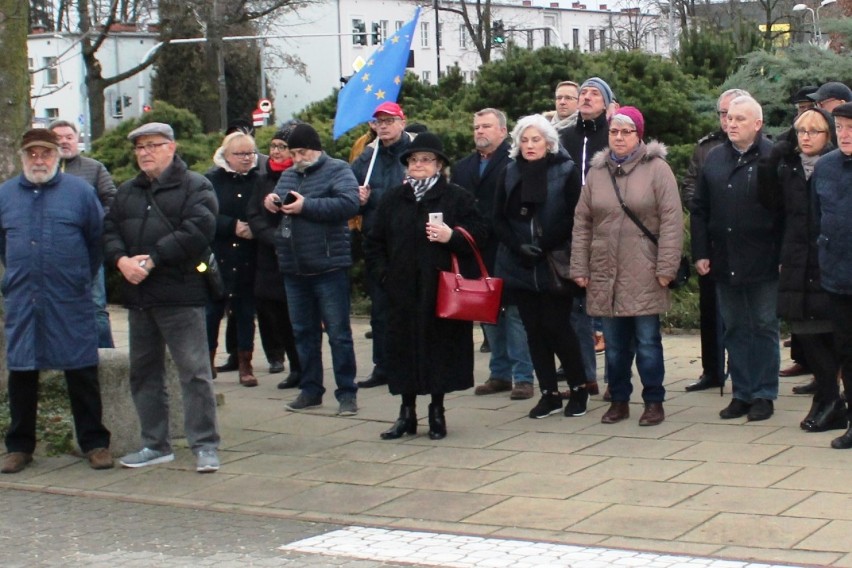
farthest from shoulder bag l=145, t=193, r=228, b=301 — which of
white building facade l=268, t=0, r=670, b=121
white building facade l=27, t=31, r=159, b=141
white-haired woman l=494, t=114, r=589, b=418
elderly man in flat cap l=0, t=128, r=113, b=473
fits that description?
white building facade l=268, t=0, r=670, b=121

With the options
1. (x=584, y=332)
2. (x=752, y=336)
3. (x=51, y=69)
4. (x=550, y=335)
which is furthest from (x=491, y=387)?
(x=51, y=69)

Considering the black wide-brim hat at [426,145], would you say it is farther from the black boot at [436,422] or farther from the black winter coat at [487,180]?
the black boot at [436,422]

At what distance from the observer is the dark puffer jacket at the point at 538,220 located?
9062 mm

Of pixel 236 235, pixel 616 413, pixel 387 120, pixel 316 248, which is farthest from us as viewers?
pixel 236 235

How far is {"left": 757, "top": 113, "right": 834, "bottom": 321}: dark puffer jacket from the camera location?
27.1ft

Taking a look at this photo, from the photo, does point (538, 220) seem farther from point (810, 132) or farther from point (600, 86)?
point (810, 132)

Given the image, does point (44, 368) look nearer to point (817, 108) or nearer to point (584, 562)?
point (584, 562)

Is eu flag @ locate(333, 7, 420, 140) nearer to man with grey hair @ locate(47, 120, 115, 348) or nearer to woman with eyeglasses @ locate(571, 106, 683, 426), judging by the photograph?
man with grey hair @ locate(47, 120, 115, 348)

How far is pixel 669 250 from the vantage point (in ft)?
28.1

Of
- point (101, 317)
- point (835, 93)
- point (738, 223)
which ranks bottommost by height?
point (101, 317)

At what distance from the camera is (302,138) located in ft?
31.3

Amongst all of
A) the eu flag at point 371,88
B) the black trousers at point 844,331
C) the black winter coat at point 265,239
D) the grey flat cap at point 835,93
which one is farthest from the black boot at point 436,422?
the eu flag at point 371,88

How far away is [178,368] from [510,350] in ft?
8.63

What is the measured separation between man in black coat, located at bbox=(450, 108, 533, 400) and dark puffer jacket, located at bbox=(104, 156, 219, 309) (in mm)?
2322
